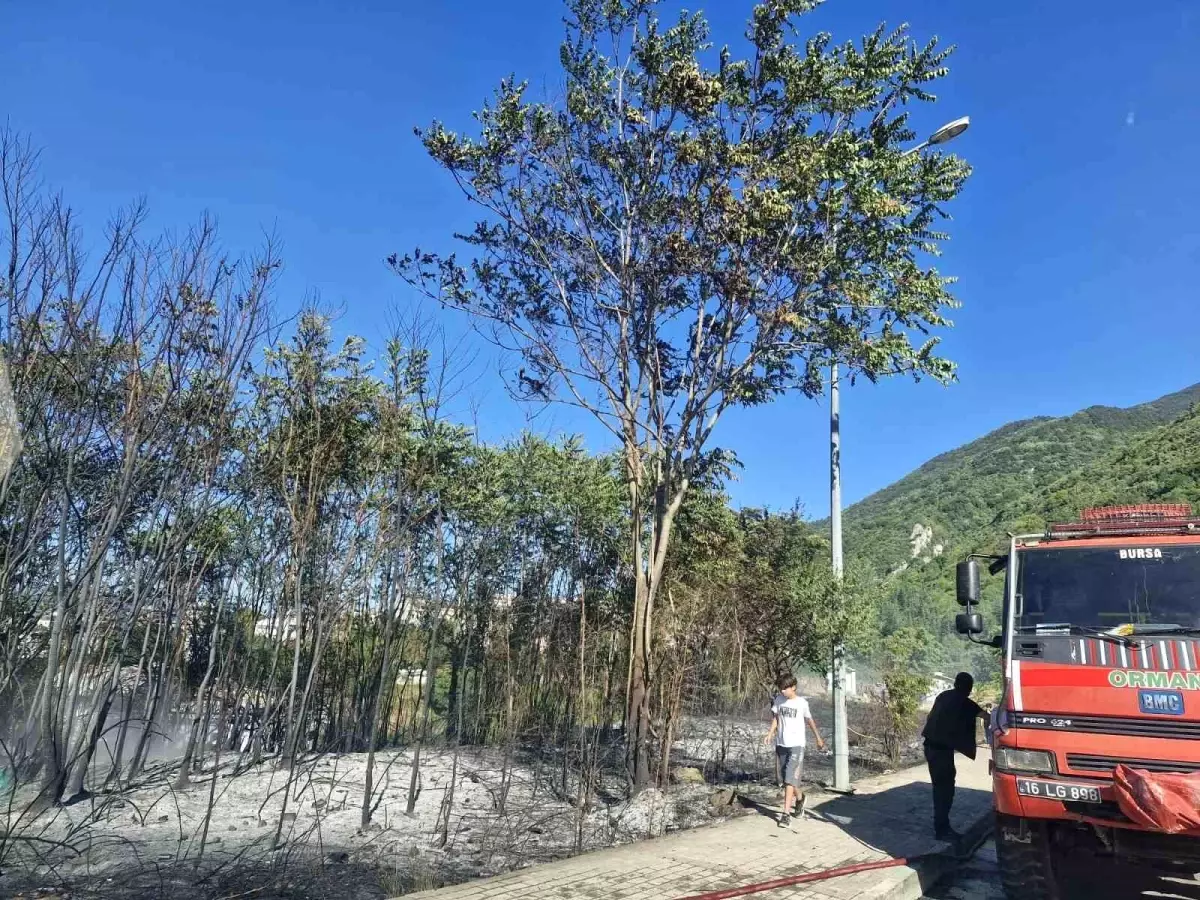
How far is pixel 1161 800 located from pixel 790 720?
15.1ft

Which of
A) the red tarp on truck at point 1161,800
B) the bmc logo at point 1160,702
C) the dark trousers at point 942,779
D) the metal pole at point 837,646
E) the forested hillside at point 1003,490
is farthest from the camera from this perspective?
the forested hillside at point 1003,490

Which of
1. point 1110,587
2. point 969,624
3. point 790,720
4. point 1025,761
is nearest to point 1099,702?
point 1025,761

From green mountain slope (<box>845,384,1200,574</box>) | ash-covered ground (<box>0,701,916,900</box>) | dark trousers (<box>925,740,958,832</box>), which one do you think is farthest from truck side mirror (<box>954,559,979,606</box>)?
green mountain slope (<box>845,384,1200,574</box>)

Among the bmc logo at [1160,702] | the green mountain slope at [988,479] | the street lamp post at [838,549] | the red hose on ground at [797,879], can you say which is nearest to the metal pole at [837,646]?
the street lamp post at [838,549]

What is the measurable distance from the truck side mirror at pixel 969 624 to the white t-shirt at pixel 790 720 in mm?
2607

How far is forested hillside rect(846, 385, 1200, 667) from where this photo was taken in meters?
29.6

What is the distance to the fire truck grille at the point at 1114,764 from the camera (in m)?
5.73

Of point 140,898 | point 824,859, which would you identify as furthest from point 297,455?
point 824,859

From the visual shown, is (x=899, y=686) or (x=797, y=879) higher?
(x=899, y=686)

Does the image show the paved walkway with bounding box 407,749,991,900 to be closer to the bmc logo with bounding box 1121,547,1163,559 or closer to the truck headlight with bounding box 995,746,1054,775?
the truck headlight with bounding box 995,746,1054,775

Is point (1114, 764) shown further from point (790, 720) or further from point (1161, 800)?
point (790, 720)

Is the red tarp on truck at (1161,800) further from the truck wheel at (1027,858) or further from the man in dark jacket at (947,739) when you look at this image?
the man in dark jacket at (947,739)

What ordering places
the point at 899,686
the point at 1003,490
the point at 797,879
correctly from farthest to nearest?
the point at 1003,490, the point at 899,686, the point at 797,879

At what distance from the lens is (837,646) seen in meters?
13.2
